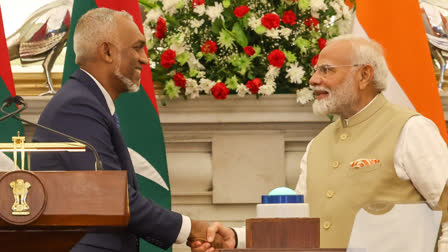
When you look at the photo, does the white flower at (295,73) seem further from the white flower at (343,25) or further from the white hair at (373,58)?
the white hair at (373,58)

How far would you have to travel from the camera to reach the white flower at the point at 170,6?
174 inches

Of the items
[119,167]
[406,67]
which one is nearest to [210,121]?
[406,67]

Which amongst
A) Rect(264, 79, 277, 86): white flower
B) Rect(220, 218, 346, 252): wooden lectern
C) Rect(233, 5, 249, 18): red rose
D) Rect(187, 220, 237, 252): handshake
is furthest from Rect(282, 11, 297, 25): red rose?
Rect(220, 218, 346, 252): wooden lectern

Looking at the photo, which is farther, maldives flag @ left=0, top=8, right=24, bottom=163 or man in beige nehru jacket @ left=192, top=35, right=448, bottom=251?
maldives flag @ left=0, top=8, right=24, bottom=163

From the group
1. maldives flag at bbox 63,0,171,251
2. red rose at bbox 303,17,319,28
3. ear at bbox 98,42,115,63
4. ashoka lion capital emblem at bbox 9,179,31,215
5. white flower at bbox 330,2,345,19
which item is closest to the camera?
ashoka lion capital emblem at bbox 9,179,31,215

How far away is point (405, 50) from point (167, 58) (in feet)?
4.39

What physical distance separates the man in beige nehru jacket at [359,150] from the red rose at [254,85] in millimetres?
688

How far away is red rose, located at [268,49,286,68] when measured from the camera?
4.29 meters

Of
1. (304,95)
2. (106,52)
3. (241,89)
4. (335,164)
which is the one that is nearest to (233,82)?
(241,89)

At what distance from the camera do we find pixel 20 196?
1738 mm

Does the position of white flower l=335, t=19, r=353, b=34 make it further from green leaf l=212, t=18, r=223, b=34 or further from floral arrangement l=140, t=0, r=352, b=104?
green leaf l=212, t=18, r=223, b=34

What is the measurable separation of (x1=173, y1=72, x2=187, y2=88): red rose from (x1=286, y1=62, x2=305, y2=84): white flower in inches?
22.9

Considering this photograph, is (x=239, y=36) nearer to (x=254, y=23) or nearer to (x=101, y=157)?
(x=254, y=23)

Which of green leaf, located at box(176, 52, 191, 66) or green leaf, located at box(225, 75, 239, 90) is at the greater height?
green leaf, located at box(176, 52, 191, 66)
